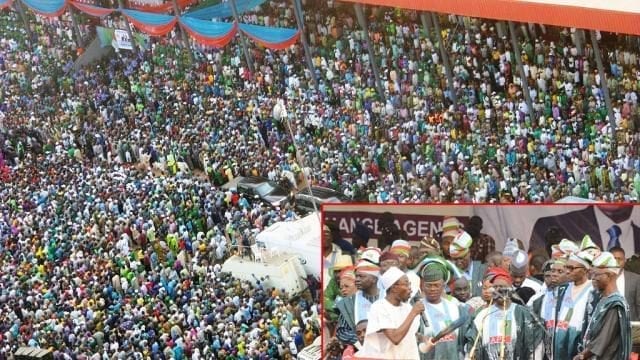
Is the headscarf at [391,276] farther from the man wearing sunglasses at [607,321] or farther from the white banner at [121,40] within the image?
the white banner at [121,40]

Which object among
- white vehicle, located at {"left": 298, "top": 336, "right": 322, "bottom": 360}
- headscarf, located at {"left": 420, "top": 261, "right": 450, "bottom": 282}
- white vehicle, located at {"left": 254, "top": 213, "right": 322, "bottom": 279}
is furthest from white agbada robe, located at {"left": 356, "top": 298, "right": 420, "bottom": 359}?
white vehicle, located at {"left": 254, "top": 213, "right": 322, "bottom": 279}

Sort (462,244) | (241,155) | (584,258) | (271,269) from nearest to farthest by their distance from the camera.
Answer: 1. (584,258)
2. (462,244)
3. (271,269)
4. (241,155)

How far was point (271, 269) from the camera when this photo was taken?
21469 millimetres

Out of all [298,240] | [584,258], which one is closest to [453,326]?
[584,258]

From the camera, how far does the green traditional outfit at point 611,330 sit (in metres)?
11.3

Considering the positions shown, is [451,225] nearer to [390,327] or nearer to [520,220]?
[520,220]

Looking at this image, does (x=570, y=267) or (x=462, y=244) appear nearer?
(x=570, y=267)

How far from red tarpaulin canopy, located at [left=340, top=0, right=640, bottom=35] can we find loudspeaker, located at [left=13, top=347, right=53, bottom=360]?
10881mm

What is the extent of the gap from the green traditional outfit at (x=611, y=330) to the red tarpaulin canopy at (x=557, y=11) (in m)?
12.2

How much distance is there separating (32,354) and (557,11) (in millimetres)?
11906

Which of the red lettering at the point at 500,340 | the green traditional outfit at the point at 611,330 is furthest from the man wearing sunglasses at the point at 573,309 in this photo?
the red lettering at the point at 500,340

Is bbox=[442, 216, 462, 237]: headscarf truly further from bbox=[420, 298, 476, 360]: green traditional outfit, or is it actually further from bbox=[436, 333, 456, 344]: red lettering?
bbox=[436, 333, 456, 344]: red lettering

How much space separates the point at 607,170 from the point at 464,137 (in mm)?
3392

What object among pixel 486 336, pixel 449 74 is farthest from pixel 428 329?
pixel 449 74
